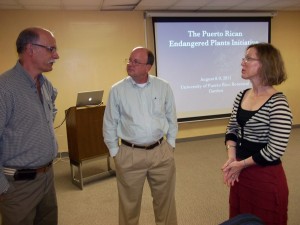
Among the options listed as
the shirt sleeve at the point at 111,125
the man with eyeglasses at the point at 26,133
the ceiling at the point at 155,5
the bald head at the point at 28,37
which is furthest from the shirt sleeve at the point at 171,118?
the ceiling at the point at 155,5

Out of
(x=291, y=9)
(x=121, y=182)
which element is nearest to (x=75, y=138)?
(x=121, y=182)

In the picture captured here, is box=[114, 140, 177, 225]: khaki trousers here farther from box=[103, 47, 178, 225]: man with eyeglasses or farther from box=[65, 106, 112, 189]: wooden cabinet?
box=[65, 106, 112, 189]: wooden cabinet

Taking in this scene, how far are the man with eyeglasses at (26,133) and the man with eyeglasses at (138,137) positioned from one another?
0.58m

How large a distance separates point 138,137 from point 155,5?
322 centimetres

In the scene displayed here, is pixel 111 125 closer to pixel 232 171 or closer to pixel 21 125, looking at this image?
pixel 21 125

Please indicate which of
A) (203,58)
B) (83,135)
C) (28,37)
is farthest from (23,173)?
(203,58)

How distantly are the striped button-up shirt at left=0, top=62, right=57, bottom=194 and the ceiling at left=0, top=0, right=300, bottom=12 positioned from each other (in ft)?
9.83

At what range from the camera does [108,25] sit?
481cm

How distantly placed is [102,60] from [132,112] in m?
3.04

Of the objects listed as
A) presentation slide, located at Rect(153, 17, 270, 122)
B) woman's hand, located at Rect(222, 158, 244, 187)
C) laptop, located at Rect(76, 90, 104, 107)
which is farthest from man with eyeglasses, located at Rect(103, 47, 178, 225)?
presentation slide, located at Rect(153, 17, 270, 122)

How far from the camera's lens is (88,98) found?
11.9 feet

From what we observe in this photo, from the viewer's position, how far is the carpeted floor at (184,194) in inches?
105

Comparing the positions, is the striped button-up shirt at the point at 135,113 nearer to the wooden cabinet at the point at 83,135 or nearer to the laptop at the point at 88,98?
the wooden cabinet at the point at 83,135

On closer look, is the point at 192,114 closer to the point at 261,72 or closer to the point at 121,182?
the point at 121,182
